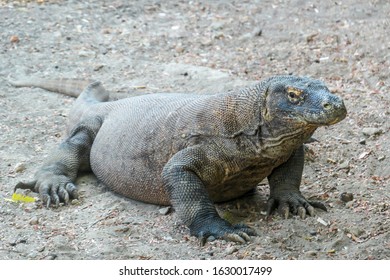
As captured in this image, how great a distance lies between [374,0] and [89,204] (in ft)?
20.7

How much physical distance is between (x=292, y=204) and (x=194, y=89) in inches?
116

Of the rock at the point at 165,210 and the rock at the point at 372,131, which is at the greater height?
the rock at the point at 372,131

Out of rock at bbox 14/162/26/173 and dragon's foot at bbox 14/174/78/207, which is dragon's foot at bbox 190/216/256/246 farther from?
rock at bbox 14/162/26/173

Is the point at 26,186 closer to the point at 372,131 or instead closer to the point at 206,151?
the point at 206,151

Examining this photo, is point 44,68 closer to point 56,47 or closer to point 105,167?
point 56,47

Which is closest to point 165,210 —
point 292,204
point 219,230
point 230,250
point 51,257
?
point 219,230

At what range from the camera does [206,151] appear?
19.9ft

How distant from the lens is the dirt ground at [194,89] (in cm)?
571

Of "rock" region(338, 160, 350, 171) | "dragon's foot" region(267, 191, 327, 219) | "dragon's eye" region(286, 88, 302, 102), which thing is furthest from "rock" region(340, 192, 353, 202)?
"dragon's eye" region(286, 88, 302, 102)

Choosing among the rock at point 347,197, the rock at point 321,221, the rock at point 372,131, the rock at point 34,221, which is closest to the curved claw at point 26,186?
the rock at point 34,221

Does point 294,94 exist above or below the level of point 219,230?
above

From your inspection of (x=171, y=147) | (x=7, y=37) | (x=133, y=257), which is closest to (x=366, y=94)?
(x=171, y=147)

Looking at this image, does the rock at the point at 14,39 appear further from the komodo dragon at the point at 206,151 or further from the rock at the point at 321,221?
the rock at the point at 321,221

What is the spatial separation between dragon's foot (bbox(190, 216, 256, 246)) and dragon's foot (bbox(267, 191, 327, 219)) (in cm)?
50
